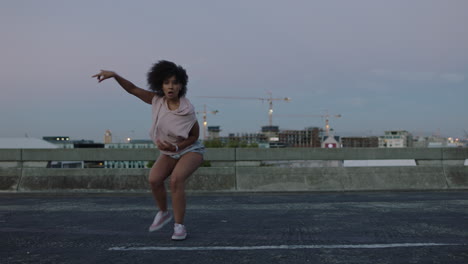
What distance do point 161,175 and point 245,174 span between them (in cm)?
507

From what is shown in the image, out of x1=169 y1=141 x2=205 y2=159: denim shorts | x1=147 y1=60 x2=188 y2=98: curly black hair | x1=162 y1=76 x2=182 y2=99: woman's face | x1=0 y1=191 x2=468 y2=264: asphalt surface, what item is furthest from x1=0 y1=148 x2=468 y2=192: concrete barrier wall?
x1=162 y1=76 x2=182 y2=99: woman's face

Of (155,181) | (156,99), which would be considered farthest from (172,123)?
(155,181)

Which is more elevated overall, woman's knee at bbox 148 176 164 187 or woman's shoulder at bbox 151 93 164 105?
woman's shoulder at bbox 151 93 164 105

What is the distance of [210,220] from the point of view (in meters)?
5.66

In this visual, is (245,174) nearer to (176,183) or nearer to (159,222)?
(159,222)

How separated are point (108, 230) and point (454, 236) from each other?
3675 mm

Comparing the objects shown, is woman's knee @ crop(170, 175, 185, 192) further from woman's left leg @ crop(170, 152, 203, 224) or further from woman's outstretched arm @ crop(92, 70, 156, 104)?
woman's outstretched arm @ crop(92, 70, 156, 104)

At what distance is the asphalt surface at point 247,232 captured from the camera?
147 inches

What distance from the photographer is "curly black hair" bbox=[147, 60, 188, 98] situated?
15.3ft

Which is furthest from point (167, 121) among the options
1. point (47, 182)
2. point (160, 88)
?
point (47, 182)

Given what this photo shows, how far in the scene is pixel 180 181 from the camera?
14.9ft

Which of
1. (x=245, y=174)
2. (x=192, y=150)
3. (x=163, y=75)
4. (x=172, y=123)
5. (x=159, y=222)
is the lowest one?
(x=159, y=222)

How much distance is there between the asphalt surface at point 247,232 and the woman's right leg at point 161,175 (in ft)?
1.33

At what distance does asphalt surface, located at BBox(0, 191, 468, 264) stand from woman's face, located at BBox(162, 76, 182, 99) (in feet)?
4.79
